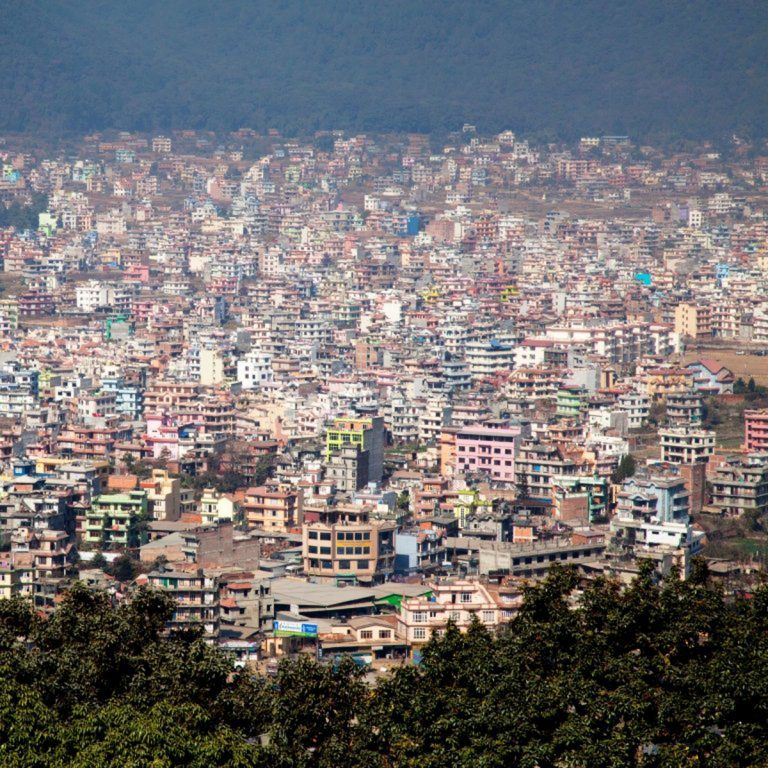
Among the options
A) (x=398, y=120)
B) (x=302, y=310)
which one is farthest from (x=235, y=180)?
(x=302, y=310)

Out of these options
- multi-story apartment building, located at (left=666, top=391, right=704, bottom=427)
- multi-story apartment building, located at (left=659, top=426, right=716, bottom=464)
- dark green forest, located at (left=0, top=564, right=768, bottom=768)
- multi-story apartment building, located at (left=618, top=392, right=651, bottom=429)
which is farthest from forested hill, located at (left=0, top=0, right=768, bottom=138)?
dark green forest, located at (left=0, top=564, right=768, bottom=768)

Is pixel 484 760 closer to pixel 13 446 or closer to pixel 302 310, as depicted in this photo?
pixel 13 446

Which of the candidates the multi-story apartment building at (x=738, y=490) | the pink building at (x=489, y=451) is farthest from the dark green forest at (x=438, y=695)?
the pink building at (x=489, y=451)

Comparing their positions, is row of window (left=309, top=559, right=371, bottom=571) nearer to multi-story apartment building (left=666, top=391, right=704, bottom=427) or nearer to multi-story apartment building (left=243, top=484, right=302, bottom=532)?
multi-story apartment building (left=243, top=484, right=302, bottom=532)

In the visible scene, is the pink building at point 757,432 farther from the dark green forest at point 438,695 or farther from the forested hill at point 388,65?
the forested hill at point 388,65

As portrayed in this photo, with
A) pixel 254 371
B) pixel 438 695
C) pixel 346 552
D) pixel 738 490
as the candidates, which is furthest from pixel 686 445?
pixel 438 695

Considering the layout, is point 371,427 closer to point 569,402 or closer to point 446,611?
point 569,402
